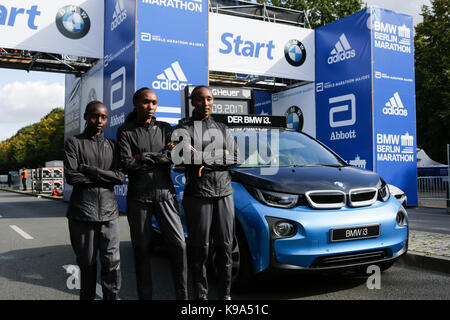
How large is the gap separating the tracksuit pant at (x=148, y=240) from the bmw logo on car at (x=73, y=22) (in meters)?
11.8

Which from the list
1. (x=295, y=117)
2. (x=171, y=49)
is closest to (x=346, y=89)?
(x=295, y=117)

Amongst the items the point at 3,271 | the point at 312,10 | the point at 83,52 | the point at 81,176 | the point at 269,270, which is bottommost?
the point at 3,271

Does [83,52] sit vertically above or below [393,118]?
above

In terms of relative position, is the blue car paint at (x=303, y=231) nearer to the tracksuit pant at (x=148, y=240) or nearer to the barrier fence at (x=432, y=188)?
the tracksuit pant at (x=148, y=240)

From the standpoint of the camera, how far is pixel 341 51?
51.1 feet

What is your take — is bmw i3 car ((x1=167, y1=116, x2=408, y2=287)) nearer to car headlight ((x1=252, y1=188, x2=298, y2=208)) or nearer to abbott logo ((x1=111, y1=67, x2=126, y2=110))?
car headlight ((x1=252, y1=188, x2=298, y2=208))

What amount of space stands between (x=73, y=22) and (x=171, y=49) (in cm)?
365

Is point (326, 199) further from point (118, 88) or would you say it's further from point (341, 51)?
point (341, 51)

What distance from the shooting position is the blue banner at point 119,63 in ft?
40.1

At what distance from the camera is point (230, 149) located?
369 centimetres

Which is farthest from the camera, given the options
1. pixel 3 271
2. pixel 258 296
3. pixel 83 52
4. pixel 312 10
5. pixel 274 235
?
pixel 312 10

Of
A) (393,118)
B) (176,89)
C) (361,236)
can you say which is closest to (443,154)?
(393,118)
